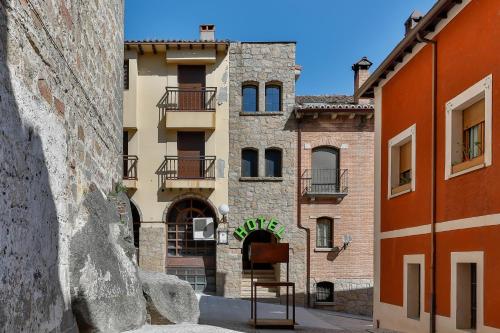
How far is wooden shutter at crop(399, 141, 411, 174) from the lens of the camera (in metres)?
11.2

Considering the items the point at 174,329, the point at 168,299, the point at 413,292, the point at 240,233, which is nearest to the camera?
the point at 174,329

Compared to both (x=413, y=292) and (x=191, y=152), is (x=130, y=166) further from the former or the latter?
(x=413, y=292)

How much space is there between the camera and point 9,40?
351cm

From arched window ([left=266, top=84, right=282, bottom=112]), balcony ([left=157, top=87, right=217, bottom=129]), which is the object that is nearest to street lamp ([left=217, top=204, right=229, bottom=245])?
balcony ([left=157, top=87, right=217, bottom=129])

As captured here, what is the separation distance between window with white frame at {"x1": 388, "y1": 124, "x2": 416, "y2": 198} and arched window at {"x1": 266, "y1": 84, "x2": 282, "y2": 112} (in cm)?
950

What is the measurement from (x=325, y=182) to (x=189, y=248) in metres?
5.89

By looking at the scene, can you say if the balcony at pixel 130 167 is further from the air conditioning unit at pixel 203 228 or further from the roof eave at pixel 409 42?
the roof eave at pixel 409 42

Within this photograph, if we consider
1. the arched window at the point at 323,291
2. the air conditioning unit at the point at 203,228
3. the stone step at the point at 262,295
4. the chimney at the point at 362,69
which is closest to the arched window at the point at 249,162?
the air conditioning unit at the point at 203,228

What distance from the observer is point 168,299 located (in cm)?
804

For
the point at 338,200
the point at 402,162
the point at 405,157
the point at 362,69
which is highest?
the point at 362,69

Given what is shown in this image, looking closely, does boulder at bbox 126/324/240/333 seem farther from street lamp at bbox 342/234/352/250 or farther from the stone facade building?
street lamp at bbox 342/234/352/250

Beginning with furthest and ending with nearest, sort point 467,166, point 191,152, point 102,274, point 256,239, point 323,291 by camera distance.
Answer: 1. point 256,239
2. point 191,152
3. point 323,291
4. point 467,166
5. point 102,274

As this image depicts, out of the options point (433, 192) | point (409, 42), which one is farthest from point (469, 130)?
point (409, 42)

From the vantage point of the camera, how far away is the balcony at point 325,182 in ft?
66.6
